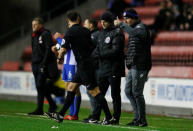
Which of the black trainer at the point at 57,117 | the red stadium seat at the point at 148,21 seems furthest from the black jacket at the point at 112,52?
the red stadium seat at the point at 148,21

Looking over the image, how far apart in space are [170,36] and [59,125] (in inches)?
377

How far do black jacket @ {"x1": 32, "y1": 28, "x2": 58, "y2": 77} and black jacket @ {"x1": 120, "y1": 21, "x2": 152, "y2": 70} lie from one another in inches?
105

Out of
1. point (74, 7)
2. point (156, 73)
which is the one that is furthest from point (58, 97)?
point (74, 7)

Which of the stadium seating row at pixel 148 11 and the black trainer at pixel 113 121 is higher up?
the stadium seating row at pixel 148 11

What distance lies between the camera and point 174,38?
63.4 feet

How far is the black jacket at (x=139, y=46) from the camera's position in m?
11.0

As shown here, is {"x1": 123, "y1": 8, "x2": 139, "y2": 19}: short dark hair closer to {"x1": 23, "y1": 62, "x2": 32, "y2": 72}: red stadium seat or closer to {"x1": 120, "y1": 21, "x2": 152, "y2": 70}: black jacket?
{"x1": 120, "y1": 21, "x2": 152, "y2": 70}: black jacket

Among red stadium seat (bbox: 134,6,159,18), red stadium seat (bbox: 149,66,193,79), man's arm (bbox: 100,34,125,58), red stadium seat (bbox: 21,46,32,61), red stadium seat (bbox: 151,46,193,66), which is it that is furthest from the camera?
red stadium seat (bbox: 21,46,32,61)

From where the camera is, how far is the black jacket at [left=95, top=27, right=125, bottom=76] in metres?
11.2

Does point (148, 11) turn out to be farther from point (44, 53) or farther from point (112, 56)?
point (112, 56)

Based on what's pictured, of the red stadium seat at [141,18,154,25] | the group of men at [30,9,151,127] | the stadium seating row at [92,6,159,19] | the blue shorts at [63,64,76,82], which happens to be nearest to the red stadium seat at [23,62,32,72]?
the red stadium seat at [141,18,154,25]

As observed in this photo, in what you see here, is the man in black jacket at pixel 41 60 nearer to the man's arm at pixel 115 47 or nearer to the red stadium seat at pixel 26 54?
the man's arm at pixel 115 47

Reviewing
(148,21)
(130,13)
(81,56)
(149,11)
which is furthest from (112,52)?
(149,11)

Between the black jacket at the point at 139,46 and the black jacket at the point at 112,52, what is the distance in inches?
8.6
